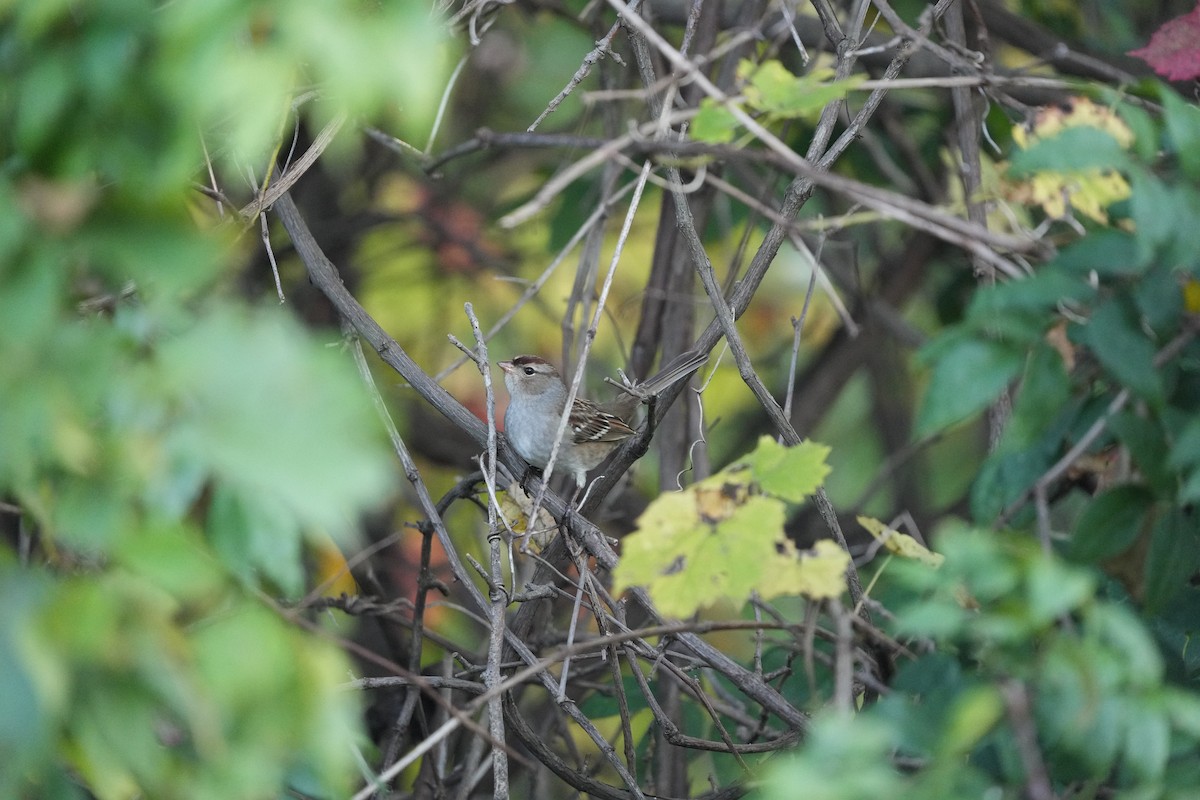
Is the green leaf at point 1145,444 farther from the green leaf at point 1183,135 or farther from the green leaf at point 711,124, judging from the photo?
the green leaf at point 711,124

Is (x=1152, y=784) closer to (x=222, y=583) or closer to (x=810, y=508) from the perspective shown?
(x=222, y=583)

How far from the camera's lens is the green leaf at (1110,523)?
1390 millimetres

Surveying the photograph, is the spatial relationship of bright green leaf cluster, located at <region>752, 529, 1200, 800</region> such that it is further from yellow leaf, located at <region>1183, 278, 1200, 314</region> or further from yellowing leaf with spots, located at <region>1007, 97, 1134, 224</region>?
yellow leaf, located at <region>1183, 278, 1200, 314</region>

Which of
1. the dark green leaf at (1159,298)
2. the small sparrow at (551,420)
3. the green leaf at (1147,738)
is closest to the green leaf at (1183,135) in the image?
the dark green leaf at (1159,298)

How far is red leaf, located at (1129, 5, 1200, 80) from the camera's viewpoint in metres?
2.04

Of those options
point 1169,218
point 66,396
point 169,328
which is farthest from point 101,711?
point 1169,218

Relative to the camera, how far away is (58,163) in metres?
1.06

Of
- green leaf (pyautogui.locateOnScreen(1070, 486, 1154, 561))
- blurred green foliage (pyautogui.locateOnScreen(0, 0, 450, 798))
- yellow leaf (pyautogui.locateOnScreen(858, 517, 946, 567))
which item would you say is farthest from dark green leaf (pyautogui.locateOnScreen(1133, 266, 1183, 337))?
blurred green foliage (pyautogui.locateOnScreen(0, 0, 450, 798))

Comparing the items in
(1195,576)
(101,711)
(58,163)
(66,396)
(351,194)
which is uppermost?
(58,163)

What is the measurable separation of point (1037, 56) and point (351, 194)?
Result: 104 inches

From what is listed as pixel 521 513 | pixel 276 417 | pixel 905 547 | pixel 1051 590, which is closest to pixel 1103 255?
pixel 1051 590

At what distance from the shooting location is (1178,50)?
205 centimetres

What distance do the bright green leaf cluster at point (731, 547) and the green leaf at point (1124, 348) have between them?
39cm

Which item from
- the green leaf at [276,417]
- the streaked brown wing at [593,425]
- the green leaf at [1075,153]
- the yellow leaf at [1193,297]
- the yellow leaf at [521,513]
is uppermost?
the green leaf at [1075,153]
